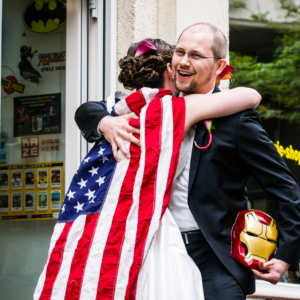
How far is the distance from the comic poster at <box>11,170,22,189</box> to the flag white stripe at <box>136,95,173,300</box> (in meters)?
1.94

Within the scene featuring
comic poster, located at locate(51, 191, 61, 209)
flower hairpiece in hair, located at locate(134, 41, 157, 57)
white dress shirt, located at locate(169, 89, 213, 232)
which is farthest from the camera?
comic poster, located at locate(51, 191, 61, 209)

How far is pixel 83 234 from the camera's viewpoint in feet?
5.38

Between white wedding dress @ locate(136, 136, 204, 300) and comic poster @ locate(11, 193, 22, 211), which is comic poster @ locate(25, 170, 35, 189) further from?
white wedding dress @ locate(136, 136, 204, 300)

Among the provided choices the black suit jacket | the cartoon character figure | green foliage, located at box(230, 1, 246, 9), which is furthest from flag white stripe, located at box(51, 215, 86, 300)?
green foliage, located at box(230, 1, 246, 9)

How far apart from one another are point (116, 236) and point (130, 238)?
0.06 metres

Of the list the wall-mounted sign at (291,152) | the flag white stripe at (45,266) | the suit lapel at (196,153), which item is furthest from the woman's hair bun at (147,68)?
the wall-mounted sign at (291,152)

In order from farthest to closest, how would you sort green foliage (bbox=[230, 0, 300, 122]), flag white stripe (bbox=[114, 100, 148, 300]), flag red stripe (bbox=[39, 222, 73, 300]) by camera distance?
green foliage (bbox=[230, 0, 300, 122]) < flag red stripe (bbox=[39, 222, 73, 300]) < flag white stripe (bbox=[114, 100, 148, 300])

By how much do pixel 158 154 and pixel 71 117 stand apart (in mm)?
1699

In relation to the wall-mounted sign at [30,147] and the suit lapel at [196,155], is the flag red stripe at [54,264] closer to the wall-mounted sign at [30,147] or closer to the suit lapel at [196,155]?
the suit lapel at [196,155]

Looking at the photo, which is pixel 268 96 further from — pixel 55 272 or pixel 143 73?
pixel 55 272

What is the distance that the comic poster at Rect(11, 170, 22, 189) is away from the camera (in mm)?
3221

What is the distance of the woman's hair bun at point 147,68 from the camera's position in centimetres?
196

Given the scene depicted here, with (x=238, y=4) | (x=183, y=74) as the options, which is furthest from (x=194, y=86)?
(x=238, y=4)

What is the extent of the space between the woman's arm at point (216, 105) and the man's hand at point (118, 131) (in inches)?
9.7
